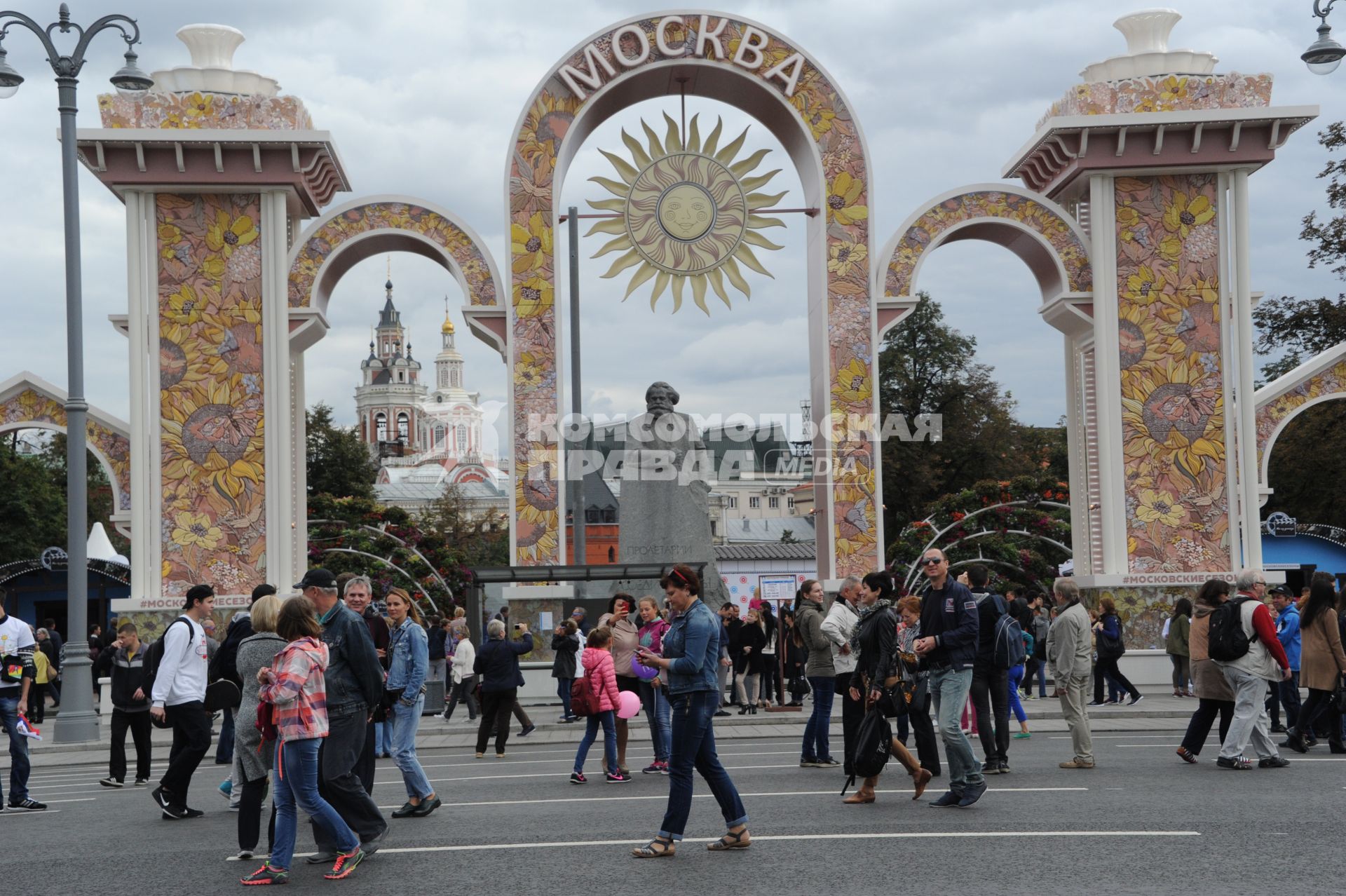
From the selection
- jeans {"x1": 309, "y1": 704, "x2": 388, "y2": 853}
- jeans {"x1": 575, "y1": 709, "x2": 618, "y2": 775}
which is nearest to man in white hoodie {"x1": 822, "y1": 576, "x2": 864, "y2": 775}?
jeans {"x1": 575, "y1": 709, "x2": 618, "y2": 775}

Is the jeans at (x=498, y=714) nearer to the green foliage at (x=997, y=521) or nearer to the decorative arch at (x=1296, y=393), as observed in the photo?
the green foliage at (x=997, y=521)

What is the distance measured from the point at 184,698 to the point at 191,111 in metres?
12.9

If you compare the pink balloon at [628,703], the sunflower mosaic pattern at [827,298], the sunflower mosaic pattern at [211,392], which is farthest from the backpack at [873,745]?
the sunflower mosaic pattern at [211,392]

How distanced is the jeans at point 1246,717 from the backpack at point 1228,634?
16 centimetres

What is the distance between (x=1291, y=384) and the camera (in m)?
24.7

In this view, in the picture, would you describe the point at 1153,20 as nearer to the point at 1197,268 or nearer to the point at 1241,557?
the point at 1197,268

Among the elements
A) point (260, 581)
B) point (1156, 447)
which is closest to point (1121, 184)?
point (1156, 447)

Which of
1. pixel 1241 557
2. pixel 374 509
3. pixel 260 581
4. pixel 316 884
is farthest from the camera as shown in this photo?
pixel 374 509

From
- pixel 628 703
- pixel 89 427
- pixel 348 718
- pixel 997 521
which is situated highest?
pixel 89 427

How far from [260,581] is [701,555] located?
22.3 ft

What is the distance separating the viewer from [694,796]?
41.3 feet

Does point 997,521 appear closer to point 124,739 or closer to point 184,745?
point 124,739

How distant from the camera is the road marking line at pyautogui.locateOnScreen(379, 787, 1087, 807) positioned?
12281 millimetres

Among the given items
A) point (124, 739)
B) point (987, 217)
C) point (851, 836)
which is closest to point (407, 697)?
point (851, 836)
